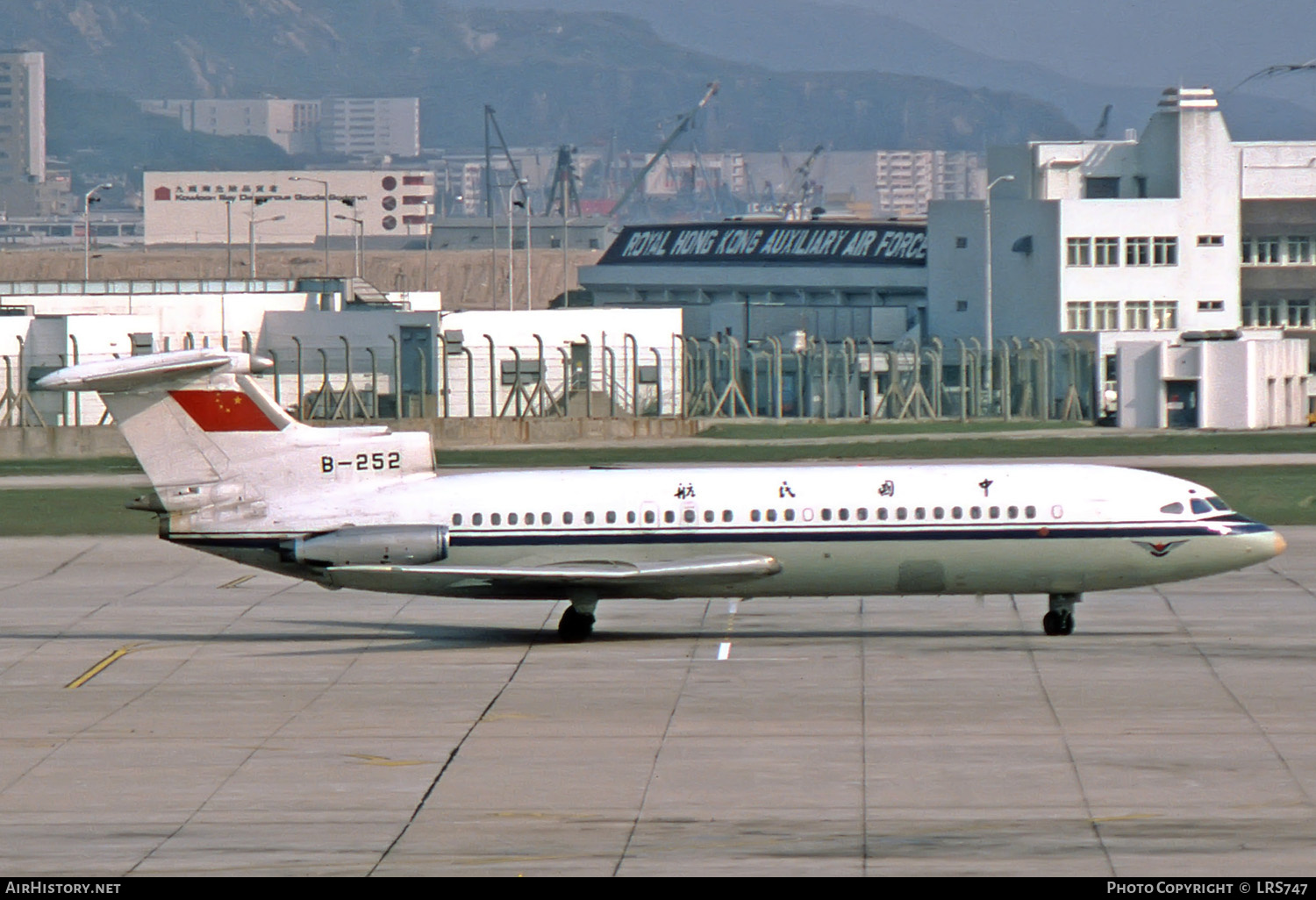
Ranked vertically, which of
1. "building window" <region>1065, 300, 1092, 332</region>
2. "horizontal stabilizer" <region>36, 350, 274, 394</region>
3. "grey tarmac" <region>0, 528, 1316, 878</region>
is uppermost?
"building window" <region>1065, 300, 1092, 332</region>

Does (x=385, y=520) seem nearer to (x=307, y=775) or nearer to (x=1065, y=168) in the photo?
(x=307, y=775)

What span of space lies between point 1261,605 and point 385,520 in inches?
711

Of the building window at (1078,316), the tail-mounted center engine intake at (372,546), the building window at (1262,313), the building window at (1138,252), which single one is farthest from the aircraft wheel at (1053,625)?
the building window at (1262,313)

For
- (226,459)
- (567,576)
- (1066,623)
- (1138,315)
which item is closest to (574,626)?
(567,576)

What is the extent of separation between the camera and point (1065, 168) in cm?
12388

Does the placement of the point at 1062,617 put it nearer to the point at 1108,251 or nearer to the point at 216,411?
the point at 216,411

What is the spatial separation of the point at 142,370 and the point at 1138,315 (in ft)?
305

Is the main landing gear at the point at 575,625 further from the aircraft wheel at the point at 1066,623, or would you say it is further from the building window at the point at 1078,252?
the building window at the point at 1078,252

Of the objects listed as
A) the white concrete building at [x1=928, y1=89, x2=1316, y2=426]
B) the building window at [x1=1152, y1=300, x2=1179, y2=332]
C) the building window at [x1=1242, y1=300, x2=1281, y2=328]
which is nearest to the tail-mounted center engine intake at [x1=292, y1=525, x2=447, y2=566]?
the white concrete building at [x1=928, y1=89, x2=1316, y2=426]

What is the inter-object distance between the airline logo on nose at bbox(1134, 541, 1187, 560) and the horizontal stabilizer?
16.4 m

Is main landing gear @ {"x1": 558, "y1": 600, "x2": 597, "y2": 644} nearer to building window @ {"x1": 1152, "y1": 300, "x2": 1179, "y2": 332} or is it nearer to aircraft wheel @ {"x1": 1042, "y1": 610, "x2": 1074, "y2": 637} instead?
aircraft wheel @ {"x1": 1042, "y1": 610, "x2": 1074, "y2": 637}

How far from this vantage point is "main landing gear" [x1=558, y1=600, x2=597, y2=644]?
36.5 m

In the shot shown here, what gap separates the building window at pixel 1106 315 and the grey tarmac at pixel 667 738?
252 ft
